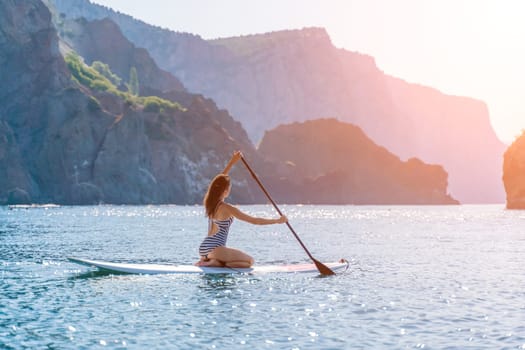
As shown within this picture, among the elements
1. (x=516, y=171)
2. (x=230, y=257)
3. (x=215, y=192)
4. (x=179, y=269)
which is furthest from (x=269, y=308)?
(x=516, y=171)

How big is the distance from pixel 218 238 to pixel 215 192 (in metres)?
2.12

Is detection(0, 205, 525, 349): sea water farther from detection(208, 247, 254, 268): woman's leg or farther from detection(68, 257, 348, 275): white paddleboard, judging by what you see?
detection(208, 247, 254, 268): woman's leg

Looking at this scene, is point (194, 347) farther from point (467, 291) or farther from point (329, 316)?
point (467, 291)

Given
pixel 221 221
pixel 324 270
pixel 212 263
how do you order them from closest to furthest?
pixel 221 221
pixel 212 263
pixel 324 270

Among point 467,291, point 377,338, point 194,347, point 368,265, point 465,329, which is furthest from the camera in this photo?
point 368,265

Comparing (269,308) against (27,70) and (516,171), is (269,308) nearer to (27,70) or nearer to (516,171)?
(516,171)

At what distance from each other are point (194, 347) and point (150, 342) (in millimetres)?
1046

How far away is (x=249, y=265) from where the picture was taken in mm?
25547

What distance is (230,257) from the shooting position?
80.6 feet

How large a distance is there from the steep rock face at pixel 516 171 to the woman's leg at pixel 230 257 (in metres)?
152

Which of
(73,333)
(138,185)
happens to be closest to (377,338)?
(73,333)

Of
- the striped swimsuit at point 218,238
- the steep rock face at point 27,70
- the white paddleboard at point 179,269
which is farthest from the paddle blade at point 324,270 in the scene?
the steep rock face at point 27,70

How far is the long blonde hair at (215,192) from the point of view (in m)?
22.2

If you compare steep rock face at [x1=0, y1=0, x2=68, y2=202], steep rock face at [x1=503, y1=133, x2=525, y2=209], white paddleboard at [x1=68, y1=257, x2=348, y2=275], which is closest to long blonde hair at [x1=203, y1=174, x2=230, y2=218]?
white paddleboard at [x1=68, y1=257, x2=348, y2=275]
